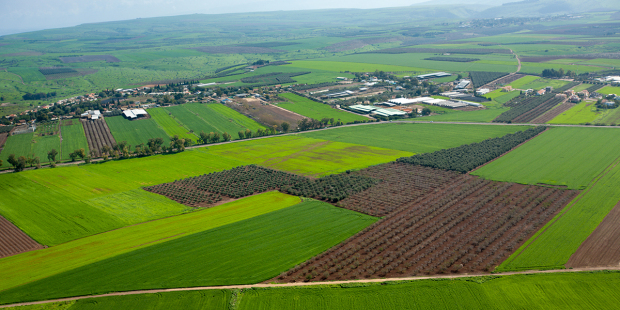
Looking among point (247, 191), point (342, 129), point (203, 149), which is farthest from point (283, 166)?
point (342, 129)

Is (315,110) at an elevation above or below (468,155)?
above

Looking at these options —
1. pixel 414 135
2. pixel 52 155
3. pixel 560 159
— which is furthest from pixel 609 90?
pixel 52 155

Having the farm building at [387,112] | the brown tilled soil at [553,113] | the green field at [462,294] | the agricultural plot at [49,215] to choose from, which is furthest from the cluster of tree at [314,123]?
the green field at [462,294]

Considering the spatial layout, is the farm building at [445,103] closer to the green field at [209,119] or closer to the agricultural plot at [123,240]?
the green field at [209,119]

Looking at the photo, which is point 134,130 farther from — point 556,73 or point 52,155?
point 556,73

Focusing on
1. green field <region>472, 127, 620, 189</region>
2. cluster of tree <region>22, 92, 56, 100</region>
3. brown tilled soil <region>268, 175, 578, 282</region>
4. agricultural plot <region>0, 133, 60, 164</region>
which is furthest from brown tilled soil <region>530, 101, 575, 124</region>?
cluster of tree <region>22, 92, 56, 100</region>

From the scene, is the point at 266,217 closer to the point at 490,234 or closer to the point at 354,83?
the point at 490,234
